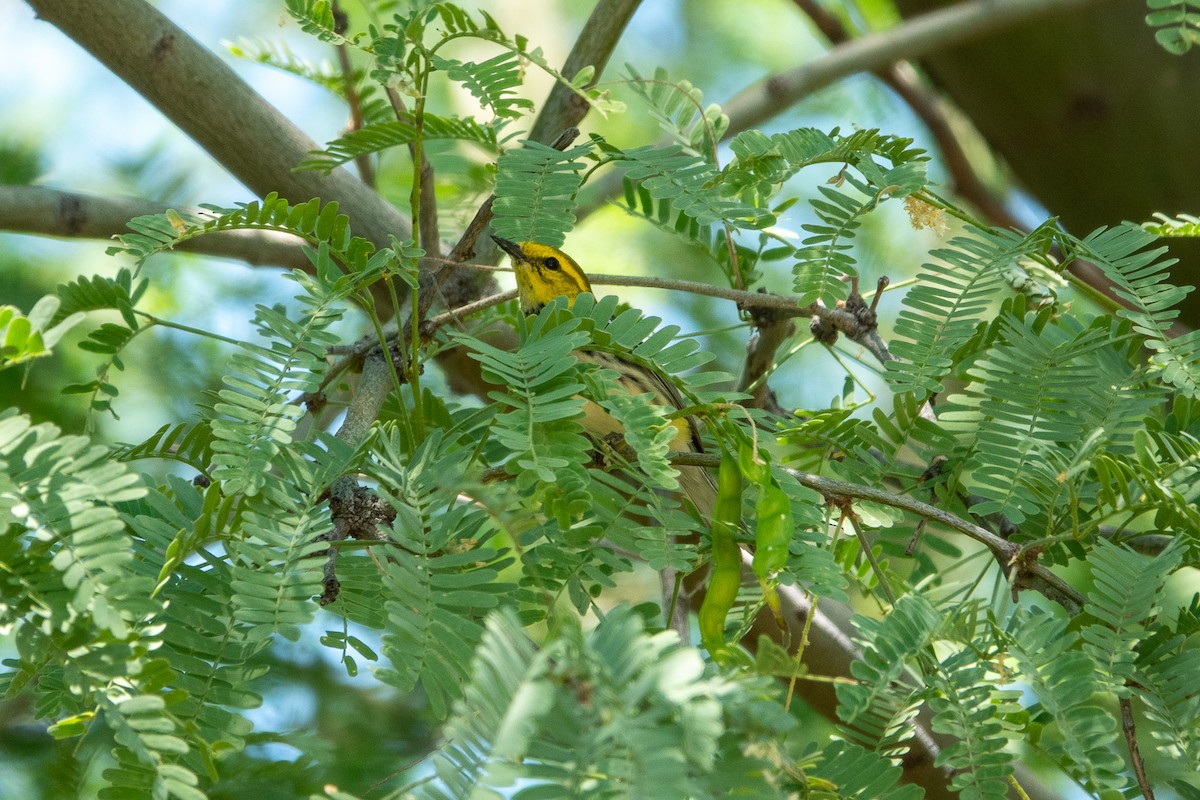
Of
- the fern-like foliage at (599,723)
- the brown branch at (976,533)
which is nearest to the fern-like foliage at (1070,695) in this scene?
the brown branch at (976,533)

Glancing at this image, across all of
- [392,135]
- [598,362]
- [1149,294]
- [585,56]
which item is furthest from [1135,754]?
[585,56]

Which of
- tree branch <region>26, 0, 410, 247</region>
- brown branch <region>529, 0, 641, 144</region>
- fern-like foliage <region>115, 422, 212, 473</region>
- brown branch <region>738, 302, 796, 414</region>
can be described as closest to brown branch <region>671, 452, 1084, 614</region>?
fern-like foliage <region>115, 422, 212, 473</region>

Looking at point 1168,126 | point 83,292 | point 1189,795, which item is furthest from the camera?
point 1168,126

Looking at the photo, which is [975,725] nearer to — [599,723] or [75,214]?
[599,723]

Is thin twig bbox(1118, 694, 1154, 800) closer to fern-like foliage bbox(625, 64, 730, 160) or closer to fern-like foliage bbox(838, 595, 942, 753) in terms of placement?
fern-like foliage bbox(838, 595, 942, 753)

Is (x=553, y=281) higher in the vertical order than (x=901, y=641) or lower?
higher

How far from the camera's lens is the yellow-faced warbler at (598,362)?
112 inches

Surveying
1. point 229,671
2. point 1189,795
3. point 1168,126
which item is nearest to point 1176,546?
point 1189,795

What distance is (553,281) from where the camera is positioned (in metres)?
3.68

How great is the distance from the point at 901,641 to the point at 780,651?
0.32m

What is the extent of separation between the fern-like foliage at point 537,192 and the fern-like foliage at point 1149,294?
3.13 ft

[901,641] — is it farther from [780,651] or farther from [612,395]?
[612,395]

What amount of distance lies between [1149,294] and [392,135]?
1.49 meters

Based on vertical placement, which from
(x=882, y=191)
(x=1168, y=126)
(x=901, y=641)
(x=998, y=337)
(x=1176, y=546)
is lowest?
(x=901, y=641)
